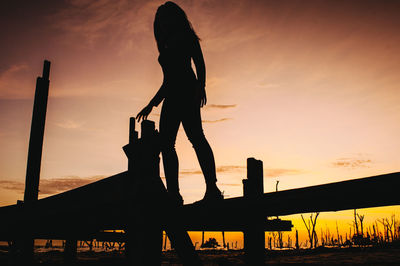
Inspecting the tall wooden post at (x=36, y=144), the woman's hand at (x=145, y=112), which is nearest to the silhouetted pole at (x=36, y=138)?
the tall wooden post at (x=36, y=144)

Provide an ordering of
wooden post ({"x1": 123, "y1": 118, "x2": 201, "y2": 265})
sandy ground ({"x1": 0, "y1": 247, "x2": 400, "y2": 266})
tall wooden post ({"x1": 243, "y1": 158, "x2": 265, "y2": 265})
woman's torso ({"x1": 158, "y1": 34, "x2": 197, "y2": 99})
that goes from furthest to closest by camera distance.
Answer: sandy ground ({"x1": 0, "y1": 247, "x2": 400, "y2": 266}) → tall wooden post ({"x1": 243, "y1": 158, "x2": 265, "y2": 265}) → woman's torso ({"x1": 158, "y1": 34, "x2": 197, "y2": 99}) → wooden post ({"x1": 123, "y1": 118, "x2": 201, "y2": 265})

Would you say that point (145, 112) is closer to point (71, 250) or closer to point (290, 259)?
point (71, 250)

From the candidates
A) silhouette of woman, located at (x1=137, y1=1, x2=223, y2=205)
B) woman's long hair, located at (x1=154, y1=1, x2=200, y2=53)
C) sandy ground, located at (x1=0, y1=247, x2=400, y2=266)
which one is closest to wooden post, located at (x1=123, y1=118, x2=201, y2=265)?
silhouette of woman, located at (x1=137, y1=1, x2=223, y2=205)

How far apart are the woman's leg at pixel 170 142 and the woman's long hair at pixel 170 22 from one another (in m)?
0.83

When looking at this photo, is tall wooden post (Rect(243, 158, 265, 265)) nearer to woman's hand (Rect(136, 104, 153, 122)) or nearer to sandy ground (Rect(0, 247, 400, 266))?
woman's hand (Rect(136, 104, 153, 122))

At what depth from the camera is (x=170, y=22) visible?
3.82 metres

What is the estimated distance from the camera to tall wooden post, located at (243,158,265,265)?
4.27m

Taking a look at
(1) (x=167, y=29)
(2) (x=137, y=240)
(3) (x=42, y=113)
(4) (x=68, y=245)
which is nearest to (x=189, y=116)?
(1) (x=167, y=29)

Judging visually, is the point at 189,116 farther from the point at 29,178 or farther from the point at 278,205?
the point at 29,178

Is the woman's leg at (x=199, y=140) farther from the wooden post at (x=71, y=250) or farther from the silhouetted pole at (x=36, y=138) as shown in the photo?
the wooden post at (x=71, y=250)

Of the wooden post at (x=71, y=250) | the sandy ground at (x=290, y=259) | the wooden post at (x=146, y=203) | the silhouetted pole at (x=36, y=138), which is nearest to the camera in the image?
the wooden post at (x=146, y=203)

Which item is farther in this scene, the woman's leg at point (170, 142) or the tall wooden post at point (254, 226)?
the tall wooden post at point (254, 226)

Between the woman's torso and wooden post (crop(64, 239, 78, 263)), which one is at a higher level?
the woman's torso

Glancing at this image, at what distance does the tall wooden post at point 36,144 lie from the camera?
Result: 7.85m
